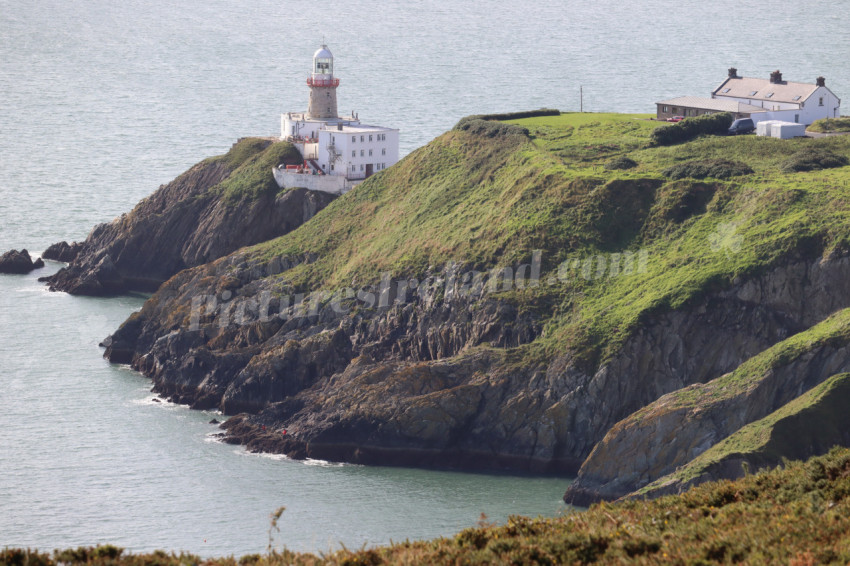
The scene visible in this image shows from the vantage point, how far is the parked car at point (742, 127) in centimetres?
10996

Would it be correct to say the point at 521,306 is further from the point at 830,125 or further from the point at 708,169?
the point at 830,125

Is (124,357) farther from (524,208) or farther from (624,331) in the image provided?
(624,331)

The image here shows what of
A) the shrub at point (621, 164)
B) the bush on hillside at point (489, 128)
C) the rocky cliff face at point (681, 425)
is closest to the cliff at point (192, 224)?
the bush on hillside at point (489, 128)

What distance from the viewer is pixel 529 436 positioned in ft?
266

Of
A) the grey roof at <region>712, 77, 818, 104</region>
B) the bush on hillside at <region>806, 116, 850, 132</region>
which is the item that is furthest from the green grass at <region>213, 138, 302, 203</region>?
the bush on hillside at <region>806, 116, 850, 132</region>

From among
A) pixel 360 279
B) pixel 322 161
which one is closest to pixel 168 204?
pixel 322 161

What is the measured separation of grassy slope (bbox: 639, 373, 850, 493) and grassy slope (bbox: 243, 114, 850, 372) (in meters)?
12.6

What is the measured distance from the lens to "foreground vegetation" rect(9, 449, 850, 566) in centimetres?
3831

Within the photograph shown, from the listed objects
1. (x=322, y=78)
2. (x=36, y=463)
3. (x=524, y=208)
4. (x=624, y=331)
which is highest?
(x=322, y=78)

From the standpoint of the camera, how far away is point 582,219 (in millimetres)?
95812

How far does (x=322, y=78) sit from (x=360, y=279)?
3693 centimetres

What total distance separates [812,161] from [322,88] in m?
49.1

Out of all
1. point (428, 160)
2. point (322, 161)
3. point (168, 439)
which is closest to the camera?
point (168, 439)

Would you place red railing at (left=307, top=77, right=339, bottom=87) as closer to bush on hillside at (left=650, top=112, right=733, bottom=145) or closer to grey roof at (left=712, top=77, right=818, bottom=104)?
grey roof at (left=712, top=77, right=818, bottom=104)
